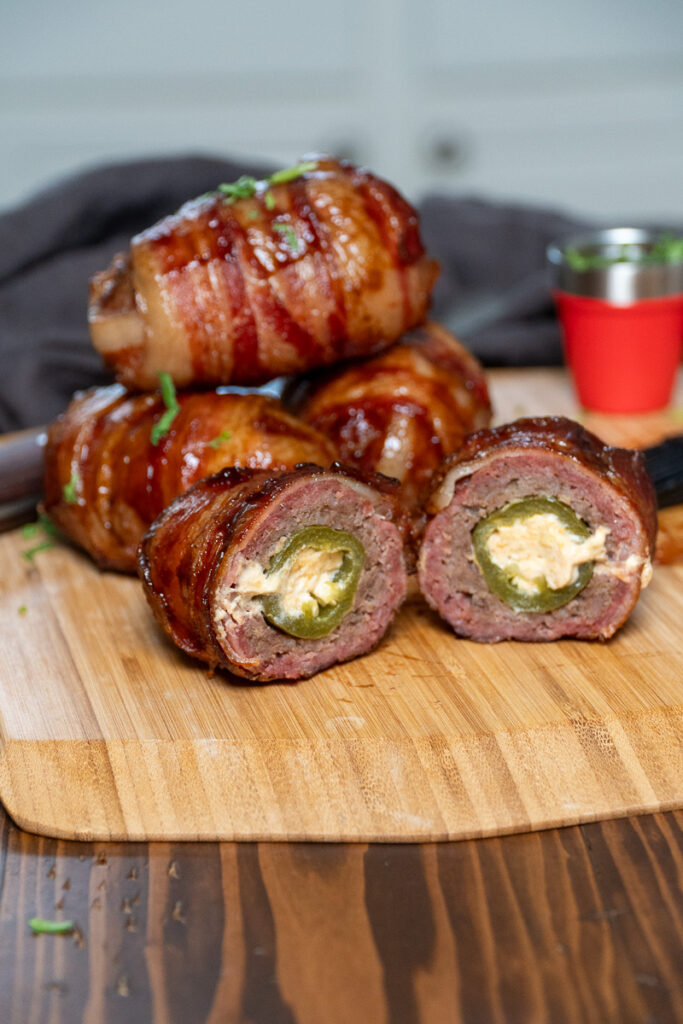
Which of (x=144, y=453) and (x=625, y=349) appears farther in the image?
(x=625, y=349)

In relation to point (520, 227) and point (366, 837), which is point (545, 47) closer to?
point (520, 227)

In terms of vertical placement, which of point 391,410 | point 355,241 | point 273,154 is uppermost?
point 355,241

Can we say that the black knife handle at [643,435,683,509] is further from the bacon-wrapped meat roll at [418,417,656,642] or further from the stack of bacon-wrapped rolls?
the bacon-wrapped meat roll at [418,417,656,642]

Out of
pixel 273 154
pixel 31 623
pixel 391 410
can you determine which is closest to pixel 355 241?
pixel 391 410

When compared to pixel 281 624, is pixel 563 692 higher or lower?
lower

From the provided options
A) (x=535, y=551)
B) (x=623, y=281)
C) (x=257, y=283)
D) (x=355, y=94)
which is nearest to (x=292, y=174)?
(x=257, y=283)

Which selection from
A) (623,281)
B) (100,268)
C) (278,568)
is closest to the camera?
(278,568)

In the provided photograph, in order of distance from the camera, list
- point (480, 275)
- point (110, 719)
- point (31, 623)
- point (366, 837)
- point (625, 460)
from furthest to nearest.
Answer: point (480, 275) → point (31, 623) → point (625, 460) → point (110, 719) → point (366, 837)

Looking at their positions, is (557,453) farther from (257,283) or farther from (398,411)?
(257,283)
